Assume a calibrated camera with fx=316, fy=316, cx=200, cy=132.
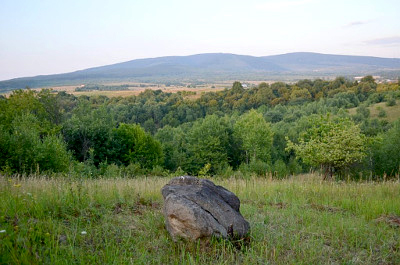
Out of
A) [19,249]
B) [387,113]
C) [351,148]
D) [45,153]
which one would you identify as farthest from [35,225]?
[387,113]

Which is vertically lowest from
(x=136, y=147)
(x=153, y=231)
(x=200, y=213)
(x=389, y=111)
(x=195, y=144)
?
(x=195, y=144)

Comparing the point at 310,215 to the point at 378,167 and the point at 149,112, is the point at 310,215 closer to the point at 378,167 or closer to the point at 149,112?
the point at 378,167

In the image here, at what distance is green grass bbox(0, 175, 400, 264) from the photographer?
468 centimetres

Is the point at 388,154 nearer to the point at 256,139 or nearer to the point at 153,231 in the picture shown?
the point at 256,139

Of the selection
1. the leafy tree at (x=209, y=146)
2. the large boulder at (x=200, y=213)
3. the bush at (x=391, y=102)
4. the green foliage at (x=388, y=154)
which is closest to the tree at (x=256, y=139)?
the leafy tree at (x=209, y=146)

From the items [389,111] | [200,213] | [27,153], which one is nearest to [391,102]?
[389,111]

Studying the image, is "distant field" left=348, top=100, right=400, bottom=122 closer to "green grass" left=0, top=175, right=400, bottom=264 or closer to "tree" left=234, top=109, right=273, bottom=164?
"tree" left=234, top=109, right=273, bottom=164

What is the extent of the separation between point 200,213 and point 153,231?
1.15m

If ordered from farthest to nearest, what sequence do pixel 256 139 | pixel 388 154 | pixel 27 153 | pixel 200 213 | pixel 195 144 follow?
pixel 195 144 < pixel 256 139 < pixel 388 154 < pixel 27 153 < pixel 200 213

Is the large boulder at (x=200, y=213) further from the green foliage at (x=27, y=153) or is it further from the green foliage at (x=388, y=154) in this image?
the green foliage at (x=388, y=154)

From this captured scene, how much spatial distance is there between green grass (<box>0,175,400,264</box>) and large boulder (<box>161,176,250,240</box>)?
8.2 inches

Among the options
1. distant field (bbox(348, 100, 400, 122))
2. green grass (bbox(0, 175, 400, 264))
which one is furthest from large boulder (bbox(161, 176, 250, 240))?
distant field (bbox(348, 100, 400, 122))

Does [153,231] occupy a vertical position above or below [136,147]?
above

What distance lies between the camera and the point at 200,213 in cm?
522
